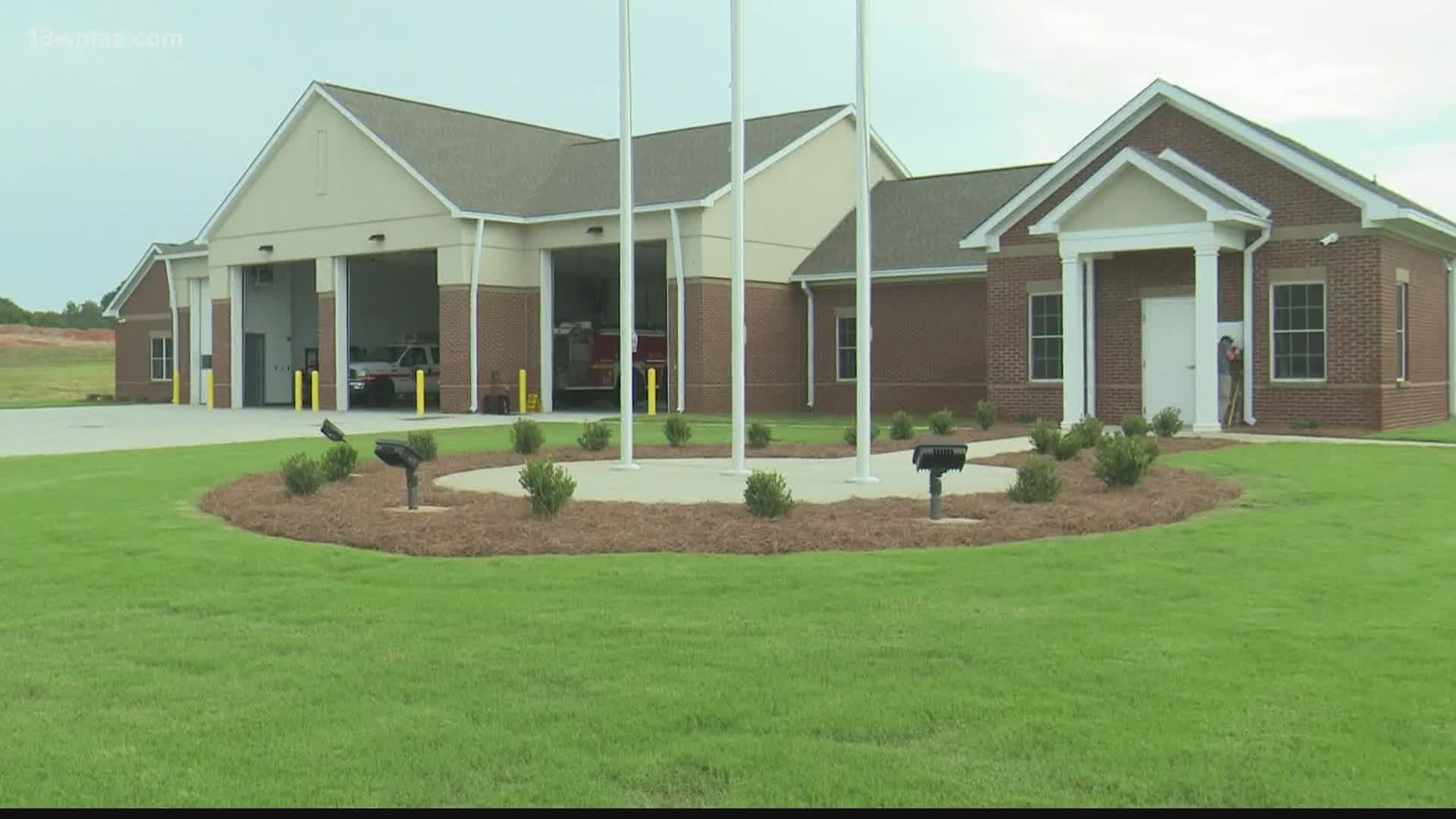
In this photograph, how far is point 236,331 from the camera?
152 ft

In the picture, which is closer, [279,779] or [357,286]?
[279,779]

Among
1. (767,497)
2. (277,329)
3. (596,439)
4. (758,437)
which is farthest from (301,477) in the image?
(277,329)

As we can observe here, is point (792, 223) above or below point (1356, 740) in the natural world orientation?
above

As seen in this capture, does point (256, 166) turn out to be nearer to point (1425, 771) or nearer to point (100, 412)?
point (100, 412)

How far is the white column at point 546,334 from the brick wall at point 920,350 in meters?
7.25

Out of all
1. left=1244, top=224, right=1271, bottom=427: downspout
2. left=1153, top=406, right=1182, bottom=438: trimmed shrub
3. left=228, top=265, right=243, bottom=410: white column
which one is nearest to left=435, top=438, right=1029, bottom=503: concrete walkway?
left=1153, top=406, right=1182, bottom=438: trimmed shrub

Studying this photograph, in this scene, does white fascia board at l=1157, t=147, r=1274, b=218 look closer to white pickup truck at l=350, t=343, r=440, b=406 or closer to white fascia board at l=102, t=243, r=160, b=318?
white pickup truck at l=350, t=343, r=440, b=406

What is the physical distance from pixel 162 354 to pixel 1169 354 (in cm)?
3755

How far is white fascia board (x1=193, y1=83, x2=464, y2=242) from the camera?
3933 cm

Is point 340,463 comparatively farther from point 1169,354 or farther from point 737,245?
point 1169,354

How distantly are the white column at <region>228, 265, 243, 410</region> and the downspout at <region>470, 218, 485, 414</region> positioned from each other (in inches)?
444

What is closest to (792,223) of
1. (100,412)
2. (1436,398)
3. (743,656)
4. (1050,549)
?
(1436,398)

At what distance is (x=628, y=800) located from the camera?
5.46 metres

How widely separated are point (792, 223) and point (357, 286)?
17.8 metres
